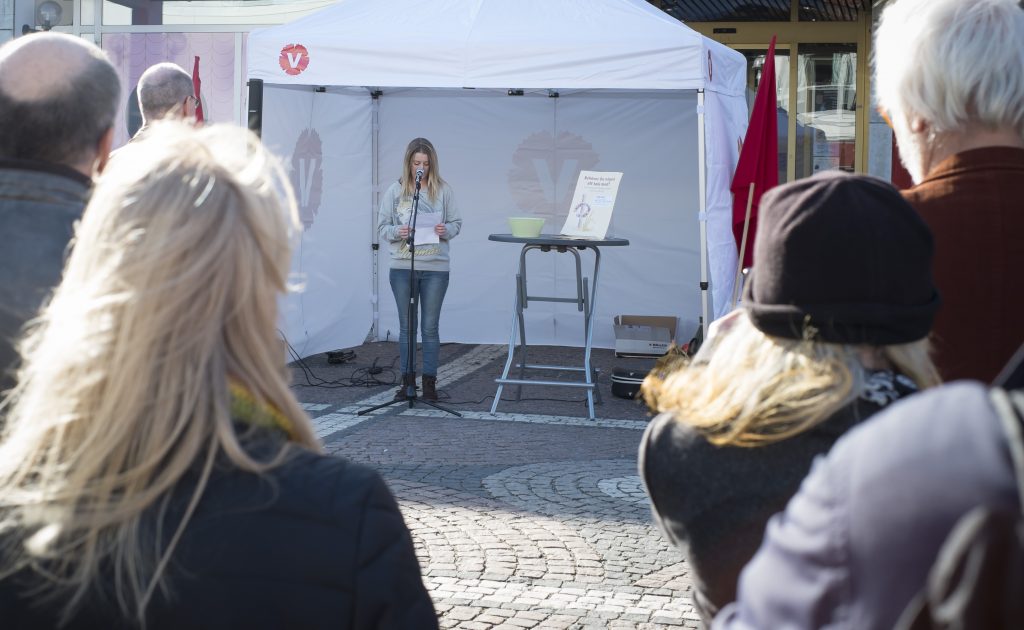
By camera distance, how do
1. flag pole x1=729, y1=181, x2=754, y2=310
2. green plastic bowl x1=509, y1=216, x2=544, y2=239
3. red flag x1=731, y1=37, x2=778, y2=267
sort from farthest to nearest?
1. green plastic bowl x1=509, y1=216, x2=544, y2=239
2. red flag x1=731, y1=37, x2=778, y2=267
3. flag pole x1=729, y1=181, x2=754, y2=310

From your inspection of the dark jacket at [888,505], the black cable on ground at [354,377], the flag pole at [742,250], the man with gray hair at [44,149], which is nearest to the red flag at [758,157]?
the flag pole at [742,250]

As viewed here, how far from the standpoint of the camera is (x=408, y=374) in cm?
853

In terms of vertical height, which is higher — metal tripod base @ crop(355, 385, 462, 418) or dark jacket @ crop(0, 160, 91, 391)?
dark jacket @ crop(0, 160, 91, 391)

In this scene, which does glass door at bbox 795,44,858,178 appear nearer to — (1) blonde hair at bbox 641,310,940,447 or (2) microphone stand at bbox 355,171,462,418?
(2) microphone stand at bbox 355,171,462,418

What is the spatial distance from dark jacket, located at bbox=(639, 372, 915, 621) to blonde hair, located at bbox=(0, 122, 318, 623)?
614mm

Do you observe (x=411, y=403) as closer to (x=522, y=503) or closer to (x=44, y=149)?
(x=522, y=503)

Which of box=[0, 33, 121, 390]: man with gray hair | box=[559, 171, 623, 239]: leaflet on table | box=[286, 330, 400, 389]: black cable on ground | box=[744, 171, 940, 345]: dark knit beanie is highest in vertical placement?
box=[559, 171, 623, 239]: leaflet on table

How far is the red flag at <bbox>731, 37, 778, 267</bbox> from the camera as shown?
8.19 meters

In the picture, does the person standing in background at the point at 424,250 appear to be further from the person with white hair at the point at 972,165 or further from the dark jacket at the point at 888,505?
the dark jacket at the point at 888,505

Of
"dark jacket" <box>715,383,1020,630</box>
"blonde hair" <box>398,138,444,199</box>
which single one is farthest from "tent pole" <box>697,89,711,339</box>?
"dark jacket" <box>715,383,1020,630</box>

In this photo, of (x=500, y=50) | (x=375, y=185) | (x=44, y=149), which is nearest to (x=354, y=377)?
(x=375, y=185)

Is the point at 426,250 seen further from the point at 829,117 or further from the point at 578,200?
the point at 829,117

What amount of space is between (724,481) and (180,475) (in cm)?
76

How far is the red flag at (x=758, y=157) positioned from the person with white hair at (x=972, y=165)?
5.82m
